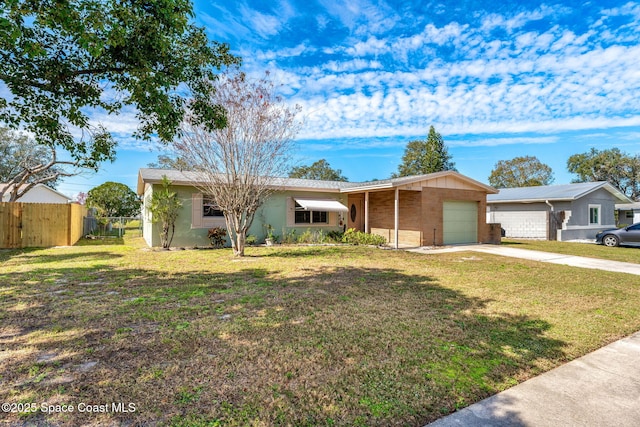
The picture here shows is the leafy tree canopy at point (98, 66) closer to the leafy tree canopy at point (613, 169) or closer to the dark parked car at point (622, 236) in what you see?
the dark parked car at point (622, 236)

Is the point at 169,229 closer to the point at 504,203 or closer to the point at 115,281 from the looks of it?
the point at 115,281

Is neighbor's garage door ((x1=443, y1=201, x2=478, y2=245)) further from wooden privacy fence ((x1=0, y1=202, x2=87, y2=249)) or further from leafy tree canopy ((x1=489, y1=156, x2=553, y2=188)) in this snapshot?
leafy tree canopy ((x1=489, y1=156, x2=553, y2=188))

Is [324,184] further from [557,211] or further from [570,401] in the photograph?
[570,401]

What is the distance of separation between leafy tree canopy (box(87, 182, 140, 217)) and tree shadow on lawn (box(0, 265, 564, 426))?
28.1 m

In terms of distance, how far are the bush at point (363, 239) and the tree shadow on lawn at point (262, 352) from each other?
9.04 meters

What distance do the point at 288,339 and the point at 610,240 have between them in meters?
21.6

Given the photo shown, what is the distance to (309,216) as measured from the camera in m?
17.4

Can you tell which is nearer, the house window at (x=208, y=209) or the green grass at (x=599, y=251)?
the green grass at (x=599, y=251)

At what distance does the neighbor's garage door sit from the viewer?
16.5m

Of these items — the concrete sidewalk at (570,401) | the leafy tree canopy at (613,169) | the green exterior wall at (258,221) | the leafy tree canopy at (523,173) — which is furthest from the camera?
the leafy tree canopy at (523,173)

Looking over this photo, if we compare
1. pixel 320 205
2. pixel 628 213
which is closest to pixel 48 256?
pixel 320 205

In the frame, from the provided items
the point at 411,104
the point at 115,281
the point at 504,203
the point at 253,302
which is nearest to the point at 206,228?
the point at 115,281

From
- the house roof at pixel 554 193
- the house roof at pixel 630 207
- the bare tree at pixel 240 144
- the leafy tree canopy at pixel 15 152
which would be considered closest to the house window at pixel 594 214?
the house roof at pixel 554 193

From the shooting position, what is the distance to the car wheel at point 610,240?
17.4m
